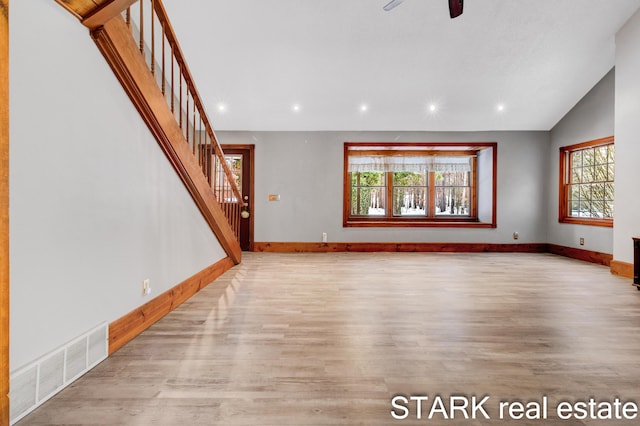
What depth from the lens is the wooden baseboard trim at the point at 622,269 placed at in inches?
154

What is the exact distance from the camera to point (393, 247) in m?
6.18

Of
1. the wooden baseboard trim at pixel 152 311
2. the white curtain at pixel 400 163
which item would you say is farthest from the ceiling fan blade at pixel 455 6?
the white curtain at pixel 400 163

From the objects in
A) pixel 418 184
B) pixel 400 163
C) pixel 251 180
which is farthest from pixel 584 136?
pixel 251 180

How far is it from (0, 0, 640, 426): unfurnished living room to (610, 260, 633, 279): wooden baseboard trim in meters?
0.03

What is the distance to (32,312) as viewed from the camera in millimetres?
1347

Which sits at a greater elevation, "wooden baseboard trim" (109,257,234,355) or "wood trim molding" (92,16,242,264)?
"wood trim molding" (92,16,242,264)

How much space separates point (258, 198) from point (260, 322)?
3.87 m

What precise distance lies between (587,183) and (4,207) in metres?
7.07

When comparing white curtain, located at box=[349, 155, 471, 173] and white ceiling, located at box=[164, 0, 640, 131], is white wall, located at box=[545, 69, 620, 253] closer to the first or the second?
white ceiling, located at box=[164, 0, 640, 131]

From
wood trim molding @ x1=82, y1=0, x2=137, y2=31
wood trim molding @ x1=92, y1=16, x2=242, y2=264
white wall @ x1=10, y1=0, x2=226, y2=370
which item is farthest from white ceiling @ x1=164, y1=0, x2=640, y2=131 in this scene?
white wall @ x1=10, y1=0, x2=226, y2=370

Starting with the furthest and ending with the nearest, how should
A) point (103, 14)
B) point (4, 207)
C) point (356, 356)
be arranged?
1. point (356, 356)
2. point (103, 14)
3. point (4, 207)

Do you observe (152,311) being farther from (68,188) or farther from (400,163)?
(400,163)

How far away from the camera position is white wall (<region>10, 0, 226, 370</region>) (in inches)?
51.3

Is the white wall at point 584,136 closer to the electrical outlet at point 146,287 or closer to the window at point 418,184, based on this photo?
the window at point 418,184
